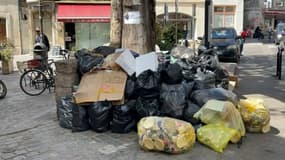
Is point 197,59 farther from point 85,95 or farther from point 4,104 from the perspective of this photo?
point 4,104

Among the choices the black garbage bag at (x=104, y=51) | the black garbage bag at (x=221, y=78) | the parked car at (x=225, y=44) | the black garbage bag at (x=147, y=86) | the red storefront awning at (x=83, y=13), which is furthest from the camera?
the red storefront awning at (x=83, y=13)

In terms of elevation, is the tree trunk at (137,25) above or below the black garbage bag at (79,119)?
above

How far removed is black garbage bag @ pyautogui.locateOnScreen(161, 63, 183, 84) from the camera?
18.9ft

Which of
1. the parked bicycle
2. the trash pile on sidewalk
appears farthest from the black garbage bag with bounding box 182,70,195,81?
the parked bicycle

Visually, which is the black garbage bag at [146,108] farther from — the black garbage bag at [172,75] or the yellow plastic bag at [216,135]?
the yellow plastic bag at [216,135]

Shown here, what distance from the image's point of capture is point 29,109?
746 cm

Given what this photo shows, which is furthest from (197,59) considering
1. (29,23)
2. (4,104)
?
(29,23)

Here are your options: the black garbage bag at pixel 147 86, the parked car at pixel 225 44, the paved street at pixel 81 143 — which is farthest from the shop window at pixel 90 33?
the black garbage bag at pixel 147 86

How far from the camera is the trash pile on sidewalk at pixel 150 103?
5145 mm

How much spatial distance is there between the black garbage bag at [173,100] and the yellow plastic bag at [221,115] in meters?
0.28

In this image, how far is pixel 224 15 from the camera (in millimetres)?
32312

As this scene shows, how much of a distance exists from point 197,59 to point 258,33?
3291 cm

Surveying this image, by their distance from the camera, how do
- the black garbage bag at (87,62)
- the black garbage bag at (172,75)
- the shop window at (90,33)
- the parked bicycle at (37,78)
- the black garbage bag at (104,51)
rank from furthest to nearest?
the shop window at (90,33), the parked bicycle at (37,78), the black garbage bag at (104,51), the black garbage bag at (87,62), the black garbage bag at (172,75)

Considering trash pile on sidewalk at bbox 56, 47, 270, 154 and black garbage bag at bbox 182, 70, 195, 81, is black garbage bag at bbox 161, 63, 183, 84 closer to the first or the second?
trash pile on sidewalk at bbox 56, 47, 270, 154
